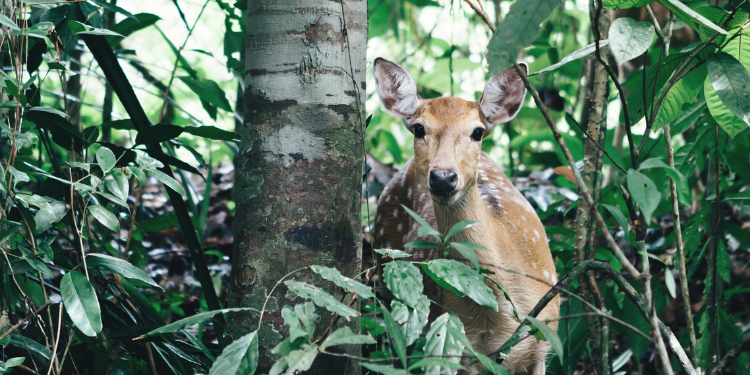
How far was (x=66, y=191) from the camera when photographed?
211cm

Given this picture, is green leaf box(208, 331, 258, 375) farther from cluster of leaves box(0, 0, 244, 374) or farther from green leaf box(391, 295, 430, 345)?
cluster of leaves box(0, 0, 244, 374)

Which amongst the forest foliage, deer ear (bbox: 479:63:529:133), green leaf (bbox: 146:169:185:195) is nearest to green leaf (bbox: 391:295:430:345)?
the forest foliage

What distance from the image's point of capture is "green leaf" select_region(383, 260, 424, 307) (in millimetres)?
1342

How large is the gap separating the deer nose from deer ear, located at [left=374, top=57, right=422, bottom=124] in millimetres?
565

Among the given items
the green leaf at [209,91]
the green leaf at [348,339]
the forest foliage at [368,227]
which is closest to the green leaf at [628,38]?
the forest foliage at [368,227]

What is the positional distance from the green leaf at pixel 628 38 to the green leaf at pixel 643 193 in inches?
10.2

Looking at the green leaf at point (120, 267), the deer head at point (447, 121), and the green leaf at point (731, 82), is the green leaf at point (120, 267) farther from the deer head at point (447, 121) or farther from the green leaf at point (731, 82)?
the green leaf at point (731, 82)

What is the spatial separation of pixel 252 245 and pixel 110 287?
0.75 metres

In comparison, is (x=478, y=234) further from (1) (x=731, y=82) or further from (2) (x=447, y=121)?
(1) (x=731, y=82)

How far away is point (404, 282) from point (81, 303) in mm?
880

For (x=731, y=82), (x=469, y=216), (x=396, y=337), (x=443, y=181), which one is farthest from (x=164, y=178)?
(x=731, y=82)

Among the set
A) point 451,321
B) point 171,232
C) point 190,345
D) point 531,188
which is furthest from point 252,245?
point 171,232

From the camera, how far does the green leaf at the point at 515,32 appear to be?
3.75ft

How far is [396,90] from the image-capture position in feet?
9.21
